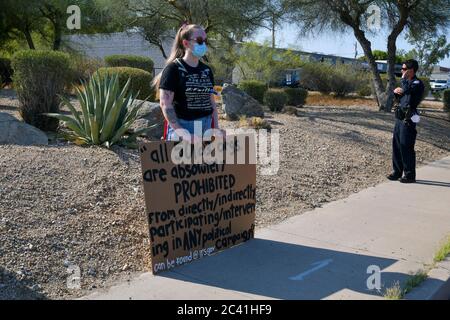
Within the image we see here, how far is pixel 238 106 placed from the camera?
12.5m

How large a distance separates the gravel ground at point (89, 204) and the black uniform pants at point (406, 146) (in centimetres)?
47

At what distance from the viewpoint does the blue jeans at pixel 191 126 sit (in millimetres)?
5078

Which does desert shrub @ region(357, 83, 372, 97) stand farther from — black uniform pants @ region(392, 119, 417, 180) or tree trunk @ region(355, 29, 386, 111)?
black uniform pants @ region(392, 119, 417, 180)

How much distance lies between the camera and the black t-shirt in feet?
16.4

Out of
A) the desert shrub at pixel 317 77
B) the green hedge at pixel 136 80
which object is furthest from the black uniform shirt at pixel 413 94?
the desert shrub at pixel 317 77

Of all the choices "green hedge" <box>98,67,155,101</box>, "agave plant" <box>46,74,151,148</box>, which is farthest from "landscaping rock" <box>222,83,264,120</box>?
"agave plant" <box>46,74,151,148</box>

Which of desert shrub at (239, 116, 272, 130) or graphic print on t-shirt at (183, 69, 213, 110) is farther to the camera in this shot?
desert shrub at (239, 116, 272, 130)

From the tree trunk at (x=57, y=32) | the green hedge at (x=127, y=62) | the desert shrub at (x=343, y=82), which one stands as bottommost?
the desert shrub at (x=343, y=82)

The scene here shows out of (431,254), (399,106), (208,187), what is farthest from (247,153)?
(399,106)

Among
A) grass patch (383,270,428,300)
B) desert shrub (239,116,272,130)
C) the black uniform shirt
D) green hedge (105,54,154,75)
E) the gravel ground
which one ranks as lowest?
grass patch (383,270,428,300)

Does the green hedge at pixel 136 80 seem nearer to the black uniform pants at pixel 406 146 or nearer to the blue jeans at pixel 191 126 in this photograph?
the black uniform pants at pixel 406 146

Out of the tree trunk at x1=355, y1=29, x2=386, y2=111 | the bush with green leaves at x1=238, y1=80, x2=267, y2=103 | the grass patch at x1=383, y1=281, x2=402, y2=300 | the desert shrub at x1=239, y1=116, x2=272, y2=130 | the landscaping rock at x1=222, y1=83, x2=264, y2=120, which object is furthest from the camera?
the tree trunk at x1=355, y1=29, x2=386, y2=111

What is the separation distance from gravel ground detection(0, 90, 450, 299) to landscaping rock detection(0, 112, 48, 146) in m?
0.32
